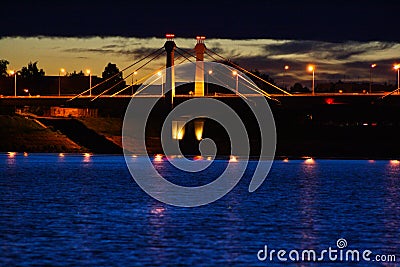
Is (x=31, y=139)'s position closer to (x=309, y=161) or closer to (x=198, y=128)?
(x=198, y=128)

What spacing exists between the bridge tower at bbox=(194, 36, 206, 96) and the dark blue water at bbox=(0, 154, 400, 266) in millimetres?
49255

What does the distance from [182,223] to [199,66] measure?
271 feet

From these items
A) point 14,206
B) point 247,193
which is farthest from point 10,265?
point 247,193

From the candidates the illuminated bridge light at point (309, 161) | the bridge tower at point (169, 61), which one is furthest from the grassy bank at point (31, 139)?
the illuminated bridge light at point (309, 161)

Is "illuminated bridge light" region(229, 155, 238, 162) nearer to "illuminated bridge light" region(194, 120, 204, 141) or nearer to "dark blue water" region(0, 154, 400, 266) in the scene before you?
"illuminated bridge light" region(194, 120, 204, 141)

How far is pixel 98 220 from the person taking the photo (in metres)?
46.5

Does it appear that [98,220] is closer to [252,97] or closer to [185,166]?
[185,166]

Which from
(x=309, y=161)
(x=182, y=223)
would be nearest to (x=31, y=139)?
(x=309, y=161)

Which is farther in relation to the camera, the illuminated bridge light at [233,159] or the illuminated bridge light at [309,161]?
the illuminated bridge light at [309,161]

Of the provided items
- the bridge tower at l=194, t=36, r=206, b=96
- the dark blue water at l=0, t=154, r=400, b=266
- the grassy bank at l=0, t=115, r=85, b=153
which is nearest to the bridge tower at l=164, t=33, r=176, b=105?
the bridge tower at l=194, t=36, r=206, b=96

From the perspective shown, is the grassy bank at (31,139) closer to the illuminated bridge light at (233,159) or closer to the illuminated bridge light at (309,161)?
the illuminated bridge light at (233,159)

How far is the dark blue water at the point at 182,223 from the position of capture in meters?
36.0

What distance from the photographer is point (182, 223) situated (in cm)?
4544

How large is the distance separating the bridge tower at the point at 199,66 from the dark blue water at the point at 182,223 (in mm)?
49255
